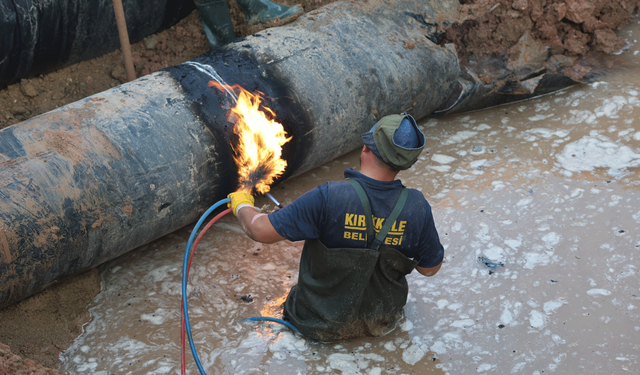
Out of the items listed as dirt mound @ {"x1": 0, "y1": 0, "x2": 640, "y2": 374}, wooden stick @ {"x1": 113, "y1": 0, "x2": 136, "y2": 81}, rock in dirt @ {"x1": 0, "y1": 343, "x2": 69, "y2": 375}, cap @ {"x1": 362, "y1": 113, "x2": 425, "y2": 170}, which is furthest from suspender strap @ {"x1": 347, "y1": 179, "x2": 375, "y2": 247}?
dirt mound @ {"x1": 0, "y1": 0, "x2": 640, "y2": 374}

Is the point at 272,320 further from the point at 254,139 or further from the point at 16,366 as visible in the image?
the point at 16,366

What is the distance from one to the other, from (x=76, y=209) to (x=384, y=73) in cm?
222

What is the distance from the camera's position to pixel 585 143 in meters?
4.24

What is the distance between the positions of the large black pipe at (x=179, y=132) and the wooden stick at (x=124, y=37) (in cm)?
82

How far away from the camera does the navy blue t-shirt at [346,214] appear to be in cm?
242

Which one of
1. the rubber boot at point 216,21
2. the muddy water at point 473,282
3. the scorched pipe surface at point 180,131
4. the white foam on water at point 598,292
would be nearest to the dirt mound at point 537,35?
the scorched pipe surface at point 180,131

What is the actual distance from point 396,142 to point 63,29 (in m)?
2.85

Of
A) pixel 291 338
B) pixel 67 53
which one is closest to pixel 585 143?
pixel 291 338

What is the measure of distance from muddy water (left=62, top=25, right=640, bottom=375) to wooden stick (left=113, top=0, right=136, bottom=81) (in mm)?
1352

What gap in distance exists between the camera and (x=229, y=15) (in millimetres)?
4477

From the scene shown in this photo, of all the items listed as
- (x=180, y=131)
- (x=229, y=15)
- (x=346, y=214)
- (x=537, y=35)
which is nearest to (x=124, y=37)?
(x=229, y=15)

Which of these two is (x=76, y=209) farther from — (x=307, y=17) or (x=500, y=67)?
(x=500, y=67)

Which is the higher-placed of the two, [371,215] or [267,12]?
[267,12]

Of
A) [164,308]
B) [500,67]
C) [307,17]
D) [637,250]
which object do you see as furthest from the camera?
[500,67]
